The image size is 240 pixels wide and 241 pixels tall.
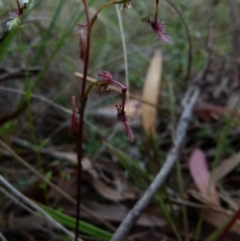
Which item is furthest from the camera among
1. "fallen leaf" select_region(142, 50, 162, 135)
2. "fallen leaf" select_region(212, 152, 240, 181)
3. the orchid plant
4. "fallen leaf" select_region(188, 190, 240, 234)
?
"fallen leaf" select_region(142, 50, 162, 135)

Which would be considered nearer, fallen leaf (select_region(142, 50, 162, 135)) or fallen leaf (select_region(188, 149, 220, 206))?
fallen leaf (select_region(188, 149, 220, 206))

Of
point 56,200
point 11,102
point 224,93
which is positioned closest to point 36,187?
point 56,200

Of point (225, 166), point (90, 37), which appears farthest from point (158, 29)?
point (225, 166)

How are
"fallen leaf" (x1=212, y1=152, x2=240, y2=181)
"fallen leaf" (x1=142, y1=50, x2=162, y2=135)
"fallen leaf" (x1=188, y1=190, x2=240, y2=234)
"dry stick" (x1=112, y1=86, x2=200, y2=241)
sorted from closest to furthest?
"dry stick" (x1=112, y1=86, x2=200, y2=241) → "fallen leaf" (x1=188, y1=190, x2=240, y2=234) → "fallen leaf" (x1=212, y1=152, x2=240, y2=181) → "fallen leaf" (x1=142, y1=50, x2=162, y2=135)

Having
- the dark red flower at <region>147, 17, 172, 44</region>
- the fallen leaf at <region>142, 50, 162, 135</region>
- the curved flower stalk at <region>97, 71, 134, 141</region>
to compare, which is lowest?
the curved flower stalk at <region>97, 71, 134, 141</region>

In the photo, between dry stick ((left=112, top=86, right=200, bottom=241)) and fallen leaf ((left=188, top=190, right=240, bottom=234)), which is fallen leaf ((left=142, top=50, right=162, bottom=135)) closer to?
dry stick ((left=112, top=86, right=200, bottom=241))

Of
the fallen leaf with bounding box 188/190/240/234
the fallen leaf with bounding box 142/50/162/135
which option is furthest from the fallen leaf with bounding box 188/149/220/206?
the fallen leaf with bounding box 142/50/162/135

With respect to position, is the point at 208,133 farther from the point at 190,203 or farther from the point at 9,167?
the point at 9,167
